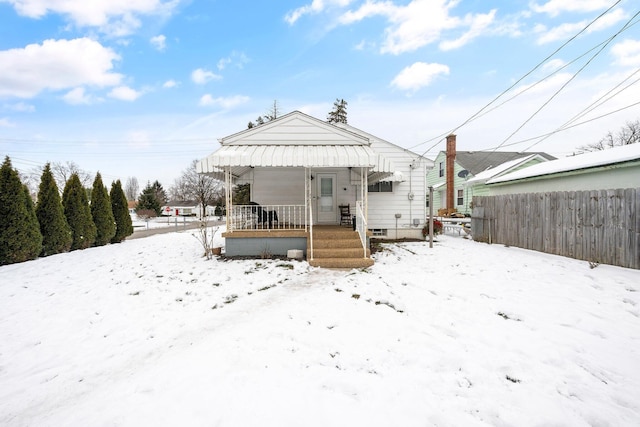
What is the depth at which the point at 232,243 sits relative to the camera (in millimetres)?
8039

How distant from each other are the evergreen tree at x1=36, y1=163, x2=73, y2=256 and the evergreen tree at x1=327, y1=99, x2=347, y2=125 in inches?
913

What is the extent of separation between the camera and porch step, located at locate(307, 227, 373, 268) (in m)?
7.00

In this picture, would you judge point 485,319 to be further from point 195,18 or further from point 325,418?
point 195,18

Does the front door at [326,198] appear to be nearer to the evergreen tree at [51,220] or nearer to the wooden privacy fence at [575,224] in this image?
the wooden privacy fence at [575,224]

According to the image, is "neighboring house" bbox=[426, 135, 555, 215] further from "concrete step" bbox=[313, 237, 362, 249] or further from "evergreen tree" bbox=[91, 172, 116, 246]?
"evergreen tree" bbox=[91, 172, 116, 246]

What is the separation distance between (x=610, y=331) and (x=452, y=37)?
508 inches

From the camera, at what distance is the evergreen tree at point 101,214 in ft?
36.7

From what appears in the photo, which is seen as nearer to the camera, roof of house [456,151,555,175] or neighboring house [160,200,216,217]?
roof of house [456,151,555,175]

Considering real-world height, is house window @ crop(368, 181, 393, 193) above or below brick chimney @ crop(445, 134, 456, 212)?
below

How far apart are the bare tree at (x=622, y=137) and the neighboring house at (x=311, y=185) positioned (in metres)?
33.0

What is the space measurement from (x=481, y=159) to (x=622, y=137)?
21752 mm

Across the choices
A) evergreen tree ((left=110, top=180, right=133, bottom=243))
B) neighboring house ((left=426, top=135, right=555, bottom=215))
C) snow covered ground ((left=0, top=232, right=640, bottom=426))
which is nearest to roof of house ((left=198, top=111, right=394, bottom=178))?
snow covered ground ((left=0, top=232, right=640, bottom=426))

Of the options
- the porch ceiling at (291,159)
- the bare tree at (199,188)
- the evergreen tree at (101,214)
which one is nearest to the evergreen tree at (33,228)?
the evergreen tree at (101,214)

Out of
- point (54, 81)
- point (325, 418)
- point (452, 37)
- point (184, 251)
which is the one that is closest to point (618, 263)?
point (325, 418)
